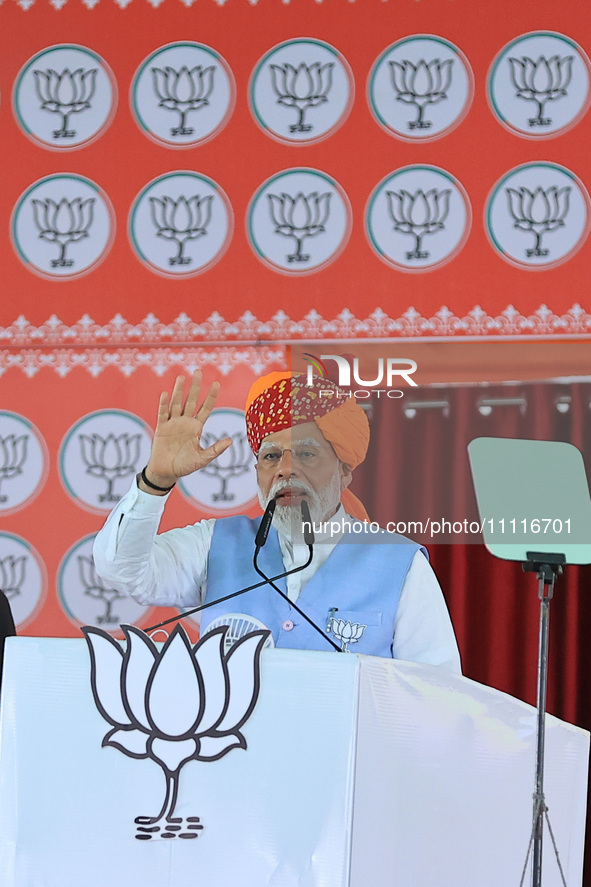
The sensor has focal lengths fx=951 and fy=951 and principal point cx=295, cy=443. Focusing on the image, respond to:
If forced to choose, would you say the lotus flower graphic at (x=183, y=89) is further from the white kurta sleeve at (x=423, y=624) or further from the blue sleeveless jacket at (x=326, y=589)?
the white kurta sleeve at (x=423, y=624)

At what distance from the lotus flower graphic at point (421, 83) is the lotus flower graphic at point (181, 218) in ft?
2.05

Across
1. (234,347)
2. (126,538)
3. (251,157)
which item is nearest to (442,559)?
(234,347)

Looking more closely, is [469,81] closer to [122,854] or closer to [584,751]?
[584,751]

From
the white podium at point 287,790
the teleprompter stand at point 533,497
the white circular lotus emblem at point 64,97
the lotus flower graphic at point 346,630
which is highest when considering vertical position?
the white circular lotus emblem at point 64,97

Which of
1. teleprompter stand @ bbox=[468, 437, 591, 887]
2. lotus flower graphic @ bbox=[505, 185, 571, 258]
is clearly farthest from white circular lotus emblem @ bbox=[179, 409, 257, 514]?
teleprompter stand @ bbox=[468, 437, 591, 887]

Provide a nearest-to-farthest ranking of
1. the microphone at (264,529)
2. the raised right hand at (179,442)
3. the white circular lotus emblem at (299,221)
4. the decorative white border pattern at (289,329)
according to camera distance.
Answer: the microphone at (264,529) → the raised right hand at (179,442) → the decorative white border pattern at (289,329) → the white circular lotus emblem at (299,221)

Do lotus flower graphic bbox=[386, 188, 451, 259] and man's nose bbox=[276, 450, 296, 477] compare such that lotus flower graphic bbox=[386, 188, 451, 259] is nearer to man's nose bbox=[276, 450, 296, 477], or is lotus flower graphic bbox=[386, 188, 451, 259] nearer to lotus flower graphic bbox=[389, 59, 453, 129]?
lotus flower graphic bbox=[389, 59, 453, 129]

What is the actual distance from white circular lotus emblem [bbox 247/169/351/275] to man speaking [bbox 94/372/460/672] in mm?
432

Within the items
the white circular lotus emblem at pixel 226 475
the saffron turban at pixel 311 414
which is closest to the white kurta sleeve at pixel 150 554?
the saffron turban at pixel 311 414

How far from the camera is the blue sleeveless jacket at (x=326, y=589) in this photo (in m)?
1.81

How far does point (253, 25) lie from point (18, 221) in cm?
90

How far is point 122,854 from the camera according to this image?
1.00 metres

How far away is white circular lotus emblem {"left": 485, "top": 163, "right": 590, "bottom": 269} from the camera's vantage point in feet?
8.54

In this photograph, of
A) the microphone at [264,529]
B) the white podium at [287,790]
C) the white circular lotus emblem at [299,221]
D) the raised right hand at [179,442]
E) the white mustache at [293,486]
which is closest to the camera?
the white podium at [287,790]
